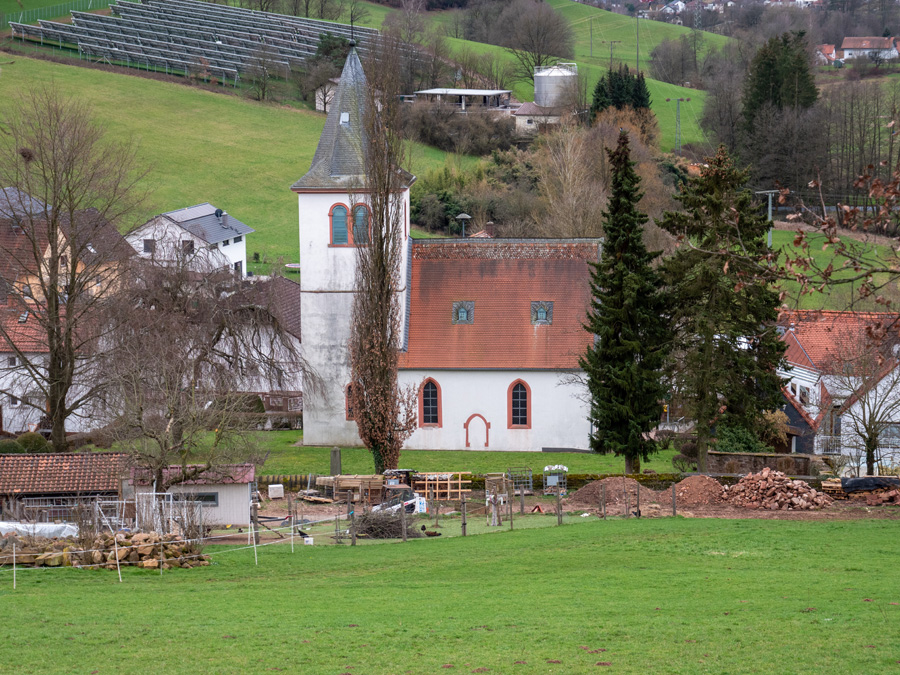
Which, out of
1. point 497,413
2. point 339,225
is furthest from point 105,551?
point 497,413

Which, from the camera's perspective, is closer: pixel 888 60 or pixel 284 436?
pixel 284 436

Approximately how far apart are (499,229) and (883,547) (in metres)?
54.2

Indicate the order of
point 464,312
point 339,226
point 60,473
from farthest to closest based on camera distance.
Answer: point 464,312 < point 339,226 < point 60,473

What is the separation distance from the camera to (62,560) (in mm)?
25344

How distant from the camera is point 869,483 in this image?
3372 centimetres

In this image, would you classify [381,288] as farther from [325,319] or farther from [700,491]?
[700,491]

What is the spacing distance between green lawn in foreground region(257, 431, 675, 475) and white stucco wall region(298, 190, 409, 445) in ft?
3.59

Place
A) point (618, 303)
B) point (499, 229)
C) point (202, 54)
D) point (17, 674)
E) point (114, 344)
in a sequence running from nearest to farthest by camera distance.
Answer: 1. point (17, 674)
2. point (618, 303)
3. point (114, 344)
4. point (499, 229)
5. point (202, 54)

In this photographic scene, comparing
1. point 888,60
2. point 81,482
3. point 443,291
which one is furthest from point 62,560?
point 888,60

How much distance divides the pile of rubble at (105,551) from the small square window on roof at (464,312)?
2130cm

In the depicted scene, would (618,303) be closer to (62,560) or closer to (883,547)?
(883,547)

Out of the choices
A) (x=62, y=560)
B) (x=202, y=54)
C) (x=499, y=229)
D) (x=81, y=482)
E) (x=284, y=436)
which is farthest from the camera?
(x=202, y=54)

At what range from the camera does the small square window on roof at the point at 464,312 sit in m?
45.5

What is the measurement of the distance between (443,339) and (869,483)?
59.8 feet
